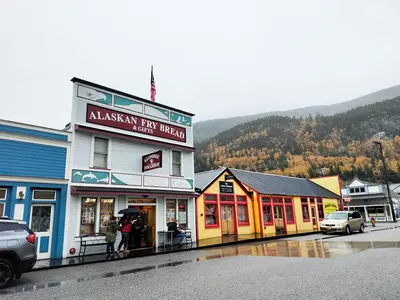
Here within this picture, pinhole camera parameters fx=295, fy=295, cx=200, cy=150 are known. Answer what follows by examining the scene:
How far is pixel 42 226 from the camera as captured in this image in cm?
1312

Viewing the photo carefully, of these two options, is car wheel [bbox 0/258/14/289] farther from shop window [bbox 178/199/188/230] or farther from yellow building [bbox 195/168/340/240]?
yellow building [bbox 195/168/340/240]

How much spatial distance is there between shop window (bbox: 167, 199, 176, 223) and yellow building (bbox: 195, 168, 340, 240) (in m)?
2.51

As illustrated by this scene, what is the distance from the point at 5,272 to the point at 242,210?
63.2ft

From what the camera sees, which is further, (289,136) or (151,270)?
(289,136)

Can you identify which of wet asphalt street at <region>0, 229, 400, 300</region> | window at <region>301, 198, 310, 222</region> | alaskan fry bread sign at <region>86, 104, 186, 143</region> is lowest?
wet asphalt street at <region>0, 229, 400, 300</region>

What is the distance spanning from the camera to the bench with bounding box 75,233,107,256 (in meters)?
13.6

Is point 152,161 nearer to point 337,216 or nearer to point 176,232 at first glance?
point 176,232

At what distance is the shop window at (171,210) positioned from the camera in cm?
1805

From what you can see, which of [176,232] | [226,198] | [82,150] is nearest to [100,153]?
[82,150]

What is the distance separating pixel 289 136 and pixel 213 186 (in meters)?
110

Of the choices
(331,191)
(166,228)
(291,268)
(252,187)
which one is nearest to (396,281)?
(291,268)

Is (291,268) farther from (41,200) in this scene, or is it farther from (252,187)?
(252,187)

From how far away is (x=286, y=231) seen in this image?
26.6 metres

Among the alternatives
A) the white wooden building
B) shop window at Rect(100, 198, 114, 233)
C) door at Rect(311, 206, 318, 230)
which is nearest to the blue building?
the white wooden building
